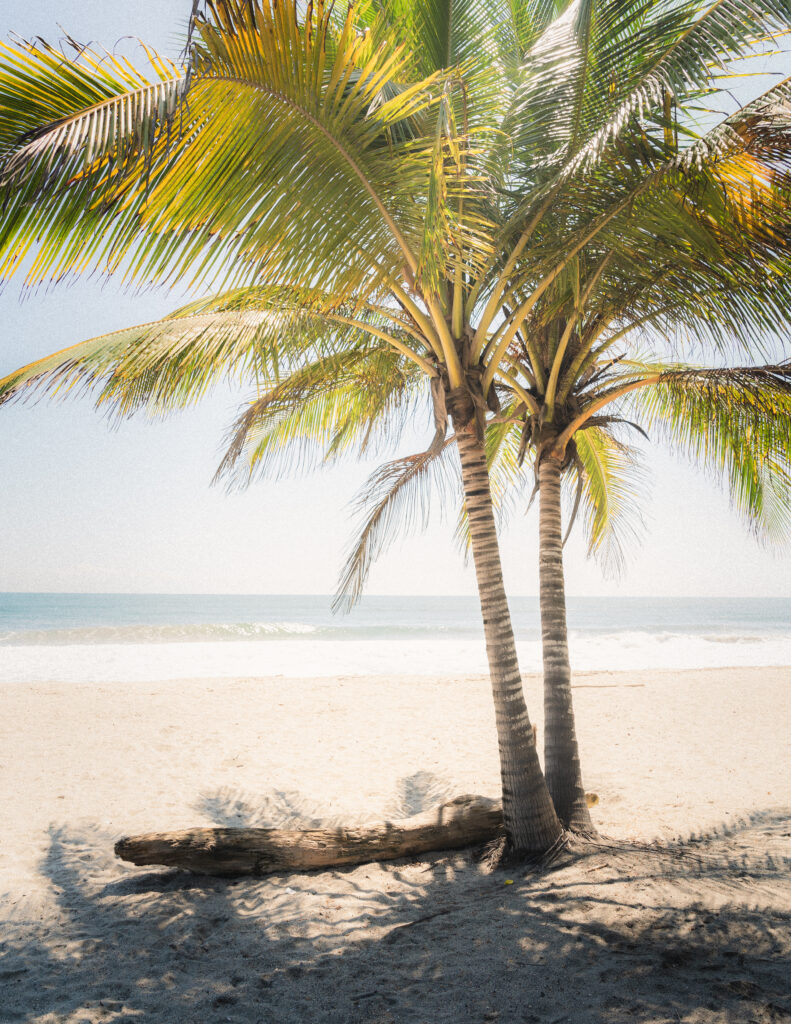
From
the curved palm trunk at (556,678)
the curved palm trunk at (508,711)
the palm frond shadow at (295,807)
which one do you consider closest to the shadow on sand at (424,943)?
the curved palm trunk at (508,711)

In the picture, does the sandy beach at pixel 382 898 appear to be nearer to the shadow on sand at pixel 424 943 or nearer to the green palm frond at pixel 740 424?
the shadow on sand at pixel 424 943

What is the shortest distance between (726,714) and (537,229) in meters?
8.51

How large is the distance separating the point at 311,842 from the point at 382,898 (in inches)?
26.0

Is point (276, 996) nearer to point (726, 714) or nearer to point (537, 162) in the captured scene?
point (537, 162)

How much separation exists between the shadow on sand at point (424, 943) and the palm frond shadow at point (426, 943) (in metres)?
0.01

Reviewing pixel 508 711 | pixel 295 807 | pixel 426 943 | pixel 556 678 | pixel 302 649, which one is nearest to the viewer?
pixel 426 943

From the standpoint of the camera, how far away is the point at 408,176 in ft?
10.4

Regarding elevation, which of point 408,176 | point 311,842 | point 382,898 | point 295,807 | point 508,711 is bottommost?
point 295,807

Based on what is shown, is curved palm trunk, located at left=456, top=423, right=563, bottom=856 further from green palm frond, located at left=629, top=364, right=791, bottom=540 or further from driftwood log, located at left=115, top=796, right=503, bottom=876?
green palm frond, located at left=629, top=364, right=791, bottom=540

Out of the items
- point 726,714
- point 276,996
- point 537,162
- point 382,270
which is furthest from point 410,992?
point 726,714

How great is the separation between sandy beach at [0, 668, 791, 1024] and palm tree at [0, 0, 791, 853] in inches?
36.5

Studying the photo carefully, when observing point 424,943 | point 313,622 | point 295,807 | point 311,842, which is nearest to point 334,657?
point 295,807

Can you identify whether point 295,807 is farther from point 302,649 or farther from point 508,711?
point 302,649

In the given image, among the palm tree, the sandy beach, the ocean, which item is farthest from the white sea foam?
the palm tree
